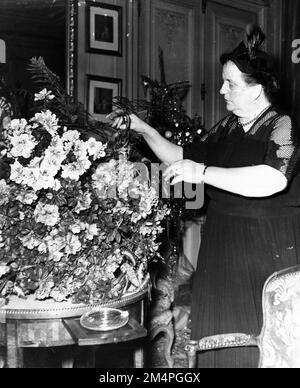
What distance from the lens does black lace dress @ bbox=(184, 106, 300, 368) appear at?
154 centimetres

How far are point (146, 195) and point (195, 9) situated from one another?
2961 millimetres

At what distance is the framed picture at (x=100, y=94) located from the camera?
3.15 m

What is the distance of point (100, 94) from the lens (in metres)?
3.20

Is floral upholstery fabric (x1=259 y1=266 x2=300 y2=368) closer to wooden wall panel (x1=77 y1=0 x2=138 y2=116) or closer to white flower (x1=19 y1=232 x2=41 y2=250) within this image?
white flower (x1=19 y1=232 x2=41 y2=250)

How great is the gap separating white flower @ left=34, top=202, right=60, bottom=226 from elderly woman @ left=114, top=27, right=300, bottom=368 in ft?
1.36

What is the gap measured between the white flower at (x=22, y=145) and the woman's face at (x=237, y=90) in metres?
0.73

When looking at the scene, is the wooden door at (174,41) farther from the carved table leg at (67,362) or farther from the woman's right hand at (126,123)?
the carved table leg at (67,362)

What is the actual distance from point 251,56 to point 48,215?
0.91 m

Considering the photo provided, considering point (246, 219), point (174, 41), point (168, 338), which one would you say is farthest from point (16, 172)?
point (174, 41)

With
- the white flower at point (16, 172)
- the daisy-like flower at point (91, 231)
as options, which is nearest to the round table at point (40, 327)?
the daisy-like flower at point (91, 231)

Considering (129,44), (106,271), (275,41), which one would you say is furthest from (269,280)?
(275,41)

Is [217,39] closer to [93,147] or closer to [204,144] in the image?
[204,144]

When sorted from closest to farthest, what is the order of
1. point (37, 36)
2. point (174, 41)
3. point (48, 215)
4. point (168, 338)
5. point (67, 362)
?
1. point (48, 215)
2. point (67, 362)
3. point (168, 338)
4. point (37, 36)
5. point (174, 41)
